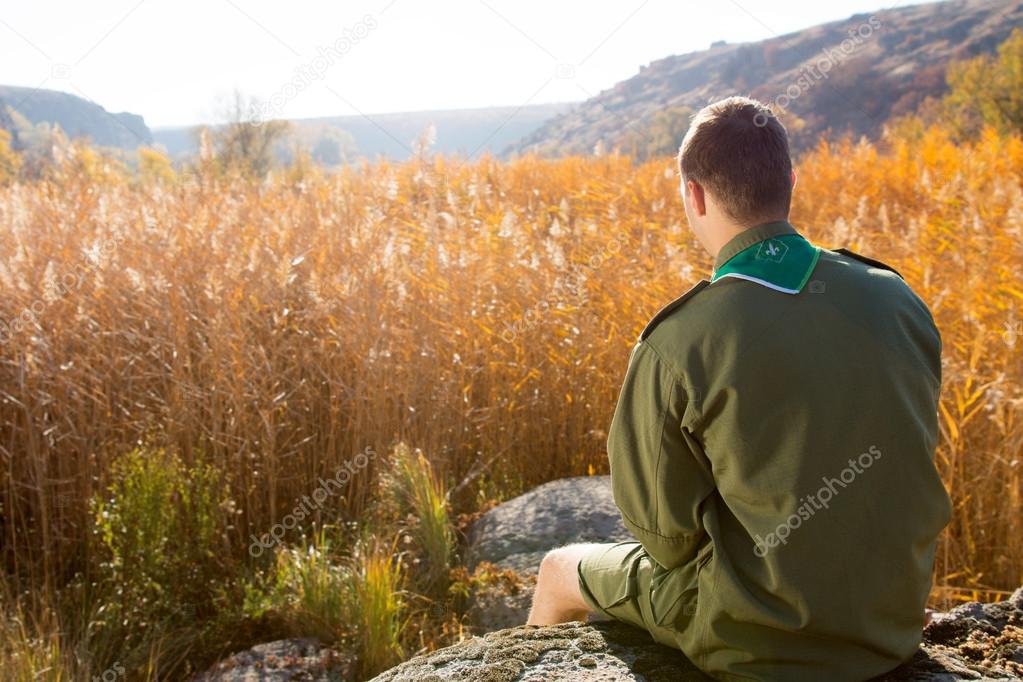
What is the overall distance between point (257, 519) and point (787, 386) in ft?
8.79

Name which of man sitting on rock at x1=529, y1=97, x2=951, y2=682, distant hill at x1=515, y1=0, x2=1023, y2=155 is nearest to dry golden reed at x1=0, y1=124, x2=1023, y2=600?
man sitting on rock at x1=529, y1=97, x2=951, y2=682

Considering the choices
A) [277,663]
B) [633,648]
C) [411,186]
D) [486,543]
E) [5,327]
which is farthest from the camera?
[411,186]

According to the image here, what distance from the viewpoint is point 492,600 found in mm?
3002

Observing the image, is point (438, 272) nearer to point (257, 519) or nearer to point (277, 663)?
point (257, 519)

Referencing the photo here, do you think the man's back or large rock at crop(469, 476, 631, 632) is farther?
large rock at crop(469, 476, 631, 632)

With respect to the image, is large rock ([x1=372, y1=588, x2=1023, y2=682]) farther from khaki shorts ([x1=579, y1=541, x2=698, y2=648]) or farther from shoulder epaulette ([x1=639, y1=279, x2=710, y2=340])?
shoulder epaulette ([x1=639, y1=279, x2=710, y2=340])

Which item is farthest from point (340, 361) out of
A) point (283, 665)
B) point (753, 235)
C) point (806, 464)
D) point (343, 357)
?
point (806, 464)

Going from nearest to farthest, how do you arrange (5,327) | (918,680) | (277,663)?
1. (918,680)
2. (277,663)
3. (5,327)

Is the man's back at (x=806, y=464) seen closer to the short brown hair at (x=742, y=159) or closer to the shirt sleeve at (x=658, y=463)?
the shirt sleeve at (x=658, y=463)

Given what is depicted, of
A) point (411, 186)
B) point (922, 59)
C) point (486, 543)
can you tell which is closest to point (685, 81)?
point (922, 59)

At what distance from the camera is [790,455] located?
138 centimetres

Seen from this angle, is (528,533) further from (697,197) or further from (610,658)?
(697,197)

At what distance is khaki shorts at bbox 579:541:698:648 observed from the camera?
1554mm

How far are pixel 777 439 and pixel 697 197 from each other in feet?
1.43
